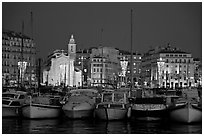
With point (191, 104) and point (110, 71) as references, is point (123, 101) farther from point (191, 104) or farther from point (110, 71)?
point (110, 71)

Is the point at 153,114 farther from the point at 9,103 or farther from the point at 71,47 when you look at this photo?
the point at 71,47

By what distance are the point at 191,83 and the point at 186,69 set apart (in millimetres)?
4980

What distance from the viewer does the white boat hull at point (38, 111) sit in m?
21.3

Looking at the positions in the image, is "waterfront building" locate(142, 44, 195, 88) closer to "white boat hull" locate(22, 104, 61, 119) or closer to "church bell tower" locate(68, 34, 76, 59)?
"church bell tower" locate(68, 34, 76, 59)

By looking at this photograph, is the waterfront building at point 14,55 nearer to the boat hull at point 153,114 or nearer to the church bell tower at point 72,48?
the church bell tower at point 72,48

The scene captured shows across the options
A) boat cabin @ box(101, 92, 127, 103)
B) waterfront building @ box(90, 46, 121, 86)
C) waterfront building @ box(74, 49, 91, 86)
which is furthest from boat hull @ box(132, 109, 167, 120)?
waterfront building @ box(74, 49, 91, 86)

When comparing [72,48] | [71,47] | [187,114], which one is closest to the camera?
[187,114]

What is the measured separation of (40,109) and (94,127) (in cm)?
448

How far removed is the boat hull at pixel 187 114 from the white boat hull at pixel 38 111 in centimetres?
655

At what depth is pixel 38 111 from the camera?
70.2 ft

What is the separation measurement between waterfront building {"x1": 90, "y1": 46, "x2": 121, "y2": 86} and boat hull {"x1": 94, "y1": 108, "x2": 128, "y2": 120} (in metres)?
78.1

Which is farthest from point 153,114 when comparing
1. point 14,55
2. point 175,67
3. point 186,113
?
point 175,67

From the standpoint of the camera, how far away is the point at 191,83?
103500mm

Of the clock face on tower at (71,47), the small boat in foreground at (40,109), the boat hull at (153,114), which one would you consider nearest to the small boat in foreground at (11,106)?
the small boat in foreground at (40,109)
